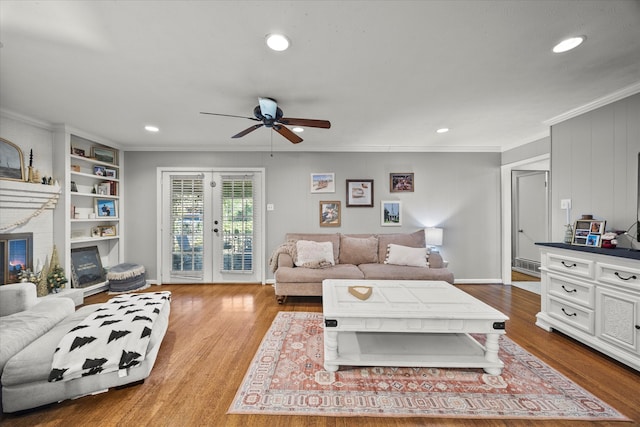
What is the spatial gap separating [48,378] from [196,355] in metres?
0.89

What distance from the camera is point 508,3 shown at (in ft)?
4.41

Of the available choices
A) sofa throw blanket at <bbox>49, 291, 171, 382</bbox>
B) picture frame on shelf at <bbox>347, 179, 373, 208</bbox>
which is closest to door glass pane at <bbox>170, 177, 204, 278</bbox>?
sofa throw blanket at <bbox>49, 291, 171, 382</bbox>

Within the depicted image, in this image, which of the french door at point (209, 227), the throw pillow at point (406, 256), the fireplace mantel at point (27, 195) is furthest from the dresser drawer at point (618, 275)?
the fireplace mantel at point (27, 195)

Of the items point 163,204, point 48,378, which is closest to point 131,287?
point 163,204

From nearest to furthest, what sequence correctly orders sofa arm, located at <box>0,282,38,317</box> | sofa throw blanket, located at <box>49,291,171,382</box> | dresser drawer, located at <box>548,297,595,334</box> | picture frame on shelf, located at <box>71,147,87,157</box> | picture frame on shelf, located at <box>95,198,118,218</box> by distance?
sofa throw blanket, located at <box>49,291,171,382</box> → sofa arm, located at <box>0,282,38,317</box> → dresser drawer, located at <box>548,297,595,334</box> → picture frame on shelf, located at <box>71,147,87,157</box> → picture frame on shelf, located at <box>95,198,118,218</box>

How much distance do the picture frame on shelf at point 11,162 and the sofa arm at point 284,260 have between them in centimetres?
318

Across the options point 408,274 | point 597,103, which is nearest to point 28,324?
point 408,274

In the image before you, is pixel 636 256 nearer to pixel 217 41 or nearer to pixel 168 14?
pixel 217 41

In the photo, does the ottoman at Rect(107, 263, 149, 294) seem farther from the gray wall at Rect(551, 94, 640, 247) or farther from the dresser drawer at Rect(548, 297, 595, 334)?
the gray wall at Rect(551, 94, 640, 247)

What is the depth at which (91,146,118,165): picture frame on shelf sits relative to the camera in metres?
3.85

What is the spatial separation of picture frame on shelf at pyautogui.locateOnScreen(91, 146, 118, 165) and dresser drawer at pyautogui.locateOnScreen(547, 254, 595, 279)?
616 cm

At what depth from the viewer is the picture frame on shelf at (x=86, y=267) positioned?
355 centimetres

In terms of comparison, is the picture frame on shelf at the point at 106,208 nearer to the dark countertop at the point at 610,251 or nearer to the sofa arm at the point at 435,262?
the sofa arm at the point at 435,262

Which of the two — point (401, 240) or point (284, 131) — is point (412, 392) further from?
point (401, 240)
